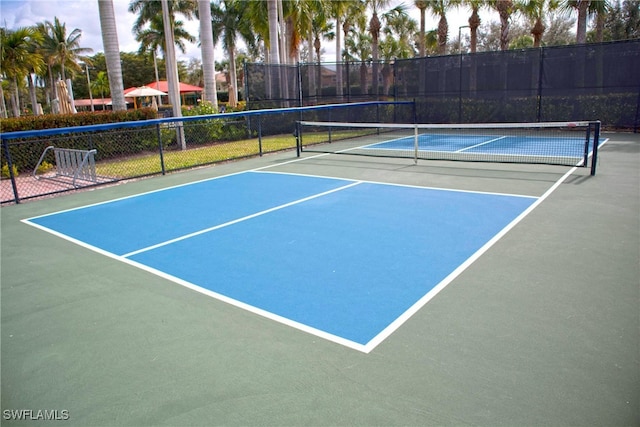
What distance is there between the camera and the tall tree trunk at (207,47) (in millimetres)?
19234

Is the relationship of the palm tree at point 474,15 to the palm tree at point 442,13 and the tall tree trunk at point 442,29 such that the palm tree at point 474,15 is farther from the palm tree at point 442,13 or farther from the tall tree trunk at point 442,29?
the tall tree trunk at point 442,29

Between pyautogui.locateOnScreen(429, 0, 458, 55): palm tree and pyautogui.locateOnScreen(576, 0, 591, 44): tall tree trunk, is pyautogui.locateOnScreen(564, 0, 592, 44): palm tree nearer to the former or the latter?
pyautogui.locateOnScreen(576, 0, 591, 44): tall tree trunk

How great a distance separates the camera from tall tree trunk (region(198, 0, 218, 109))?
1923 centimetres

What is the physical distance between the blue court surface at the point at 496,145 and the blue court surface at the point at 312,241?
232 inches

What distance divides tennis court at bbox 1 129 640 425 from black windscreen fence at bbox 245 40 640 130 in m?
12.5

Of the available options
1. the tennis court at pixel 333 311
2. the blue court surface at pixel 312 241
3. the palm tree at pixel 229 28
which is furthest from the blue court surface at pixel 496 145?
the palm tree at pixel 229 28

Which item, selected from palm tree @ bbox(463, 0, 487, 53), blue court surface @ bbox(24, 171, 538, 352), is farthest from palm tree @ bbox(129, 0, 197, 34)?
blue court surface @ bbox(24, 171, 538, 352)

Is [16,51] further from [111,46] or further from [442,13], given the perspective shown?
[442,13]

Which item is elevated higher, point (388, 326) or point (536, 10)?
point (536, 10)

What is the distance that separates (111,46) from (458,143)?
1253 cm

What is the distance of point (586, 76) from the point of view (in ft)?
61.8

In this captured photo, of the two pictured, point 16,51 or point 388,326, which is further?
point 16,51

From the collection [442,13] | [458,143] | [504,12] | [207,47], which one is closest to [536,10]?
[504,12]

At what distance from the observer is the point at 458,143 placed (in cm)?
1667
